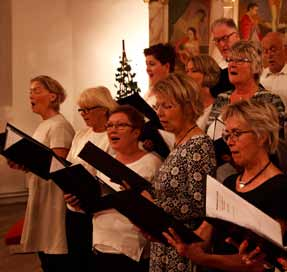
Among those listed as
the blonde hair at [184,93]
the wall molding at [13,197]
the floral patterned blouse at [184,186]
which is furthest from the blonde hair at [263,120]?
the wall molding at [13,197]

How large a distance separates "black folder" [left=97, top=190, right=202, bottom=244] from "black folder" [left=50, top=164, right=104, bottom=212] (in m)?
0.47

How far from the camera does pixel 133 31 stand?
9281 millimetres

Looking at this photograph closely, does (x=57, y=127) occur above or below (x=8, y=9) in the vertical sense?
below

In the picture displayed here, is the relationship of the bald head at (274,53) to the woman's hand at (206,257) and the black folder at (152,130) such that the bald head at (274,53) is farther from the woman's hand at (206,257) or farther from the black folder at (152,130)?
the woman's hand at (206,257)

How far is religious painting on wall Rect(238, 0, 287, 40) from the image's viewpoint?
665cm

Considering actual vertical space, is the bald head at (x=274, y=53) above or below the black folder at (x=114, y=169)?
above

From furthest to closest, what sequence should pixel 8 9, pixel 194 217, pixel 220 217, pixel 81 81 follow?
pixel 81 81 → pixel 8 9 → pixel 194 217 → pixel 220 217

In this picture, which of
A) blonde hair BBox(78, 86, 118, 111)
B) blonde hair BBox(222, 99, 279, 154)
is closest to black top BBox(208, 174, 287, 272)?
blonde hair BBox(222, 99, 279, 154)

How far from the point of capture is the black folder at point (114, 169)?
303cm

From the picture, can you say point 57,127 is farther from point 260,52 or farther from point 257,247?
point 257,247

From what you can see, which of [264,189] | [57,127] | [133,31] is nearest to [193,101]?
[264,189]

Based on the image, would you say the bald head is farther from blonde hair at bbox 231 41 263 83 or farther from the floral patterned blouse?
the floral patterned blouse

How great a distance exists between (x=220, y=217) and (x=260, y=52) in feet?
5.33

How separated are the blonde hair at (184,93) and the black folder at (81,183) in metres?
0.55
